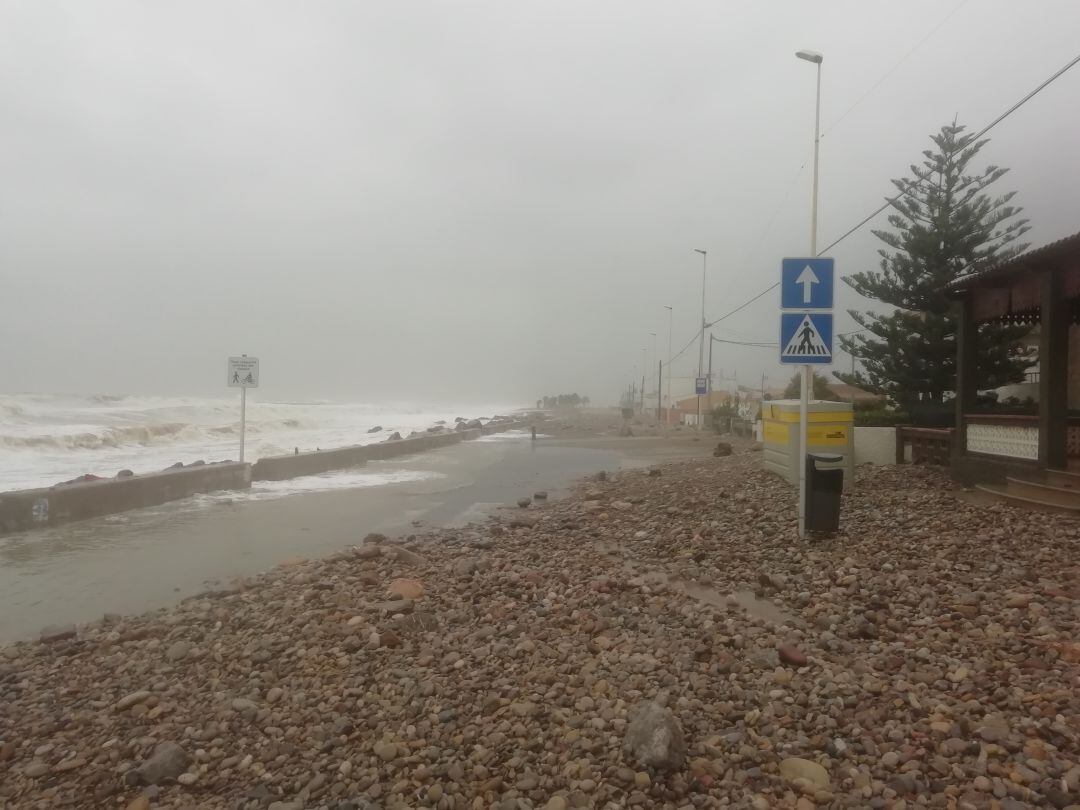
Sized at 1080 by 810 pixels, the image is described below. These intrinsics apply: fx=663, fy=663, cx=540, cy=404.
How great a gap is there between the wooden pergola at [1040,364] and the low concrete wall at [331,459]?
13725mm

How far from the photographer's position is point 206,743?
143 inches

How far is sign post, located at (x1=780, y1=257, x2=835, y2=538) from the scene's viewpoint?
6879 millimetres

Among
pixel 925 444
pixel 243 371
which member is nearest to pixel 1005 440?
pixel 925 444

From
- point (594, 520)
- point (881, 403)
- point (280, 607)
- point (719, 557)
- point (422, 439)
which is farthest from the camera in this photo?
point (422, 439)

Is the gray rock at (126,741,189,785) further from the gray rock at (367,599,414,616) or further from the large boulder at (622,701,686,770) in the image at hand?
the large boulder at (622,701,686,770)

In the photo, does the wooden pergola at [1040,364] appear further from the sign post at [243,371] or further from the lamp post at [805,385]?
the sign post at [243,371]

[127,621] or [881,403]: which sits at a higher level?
[881,403]

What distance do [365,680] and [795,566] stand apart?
13.1 feet

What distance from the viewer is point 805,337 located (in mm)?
6980

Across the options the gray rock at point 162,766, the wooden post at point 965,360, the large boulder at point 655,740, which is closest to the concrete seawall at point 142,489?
the gray rock at point 162,766

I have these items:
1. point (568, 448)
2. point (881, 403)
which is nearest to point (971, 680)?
point (881, 403)

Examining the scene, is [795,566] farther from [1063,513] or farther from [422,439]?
[422,439]

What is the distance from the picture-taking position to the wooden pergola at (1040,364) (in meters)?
8.06

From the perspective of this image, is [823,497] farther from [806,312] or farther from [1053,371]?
[1053,371]
